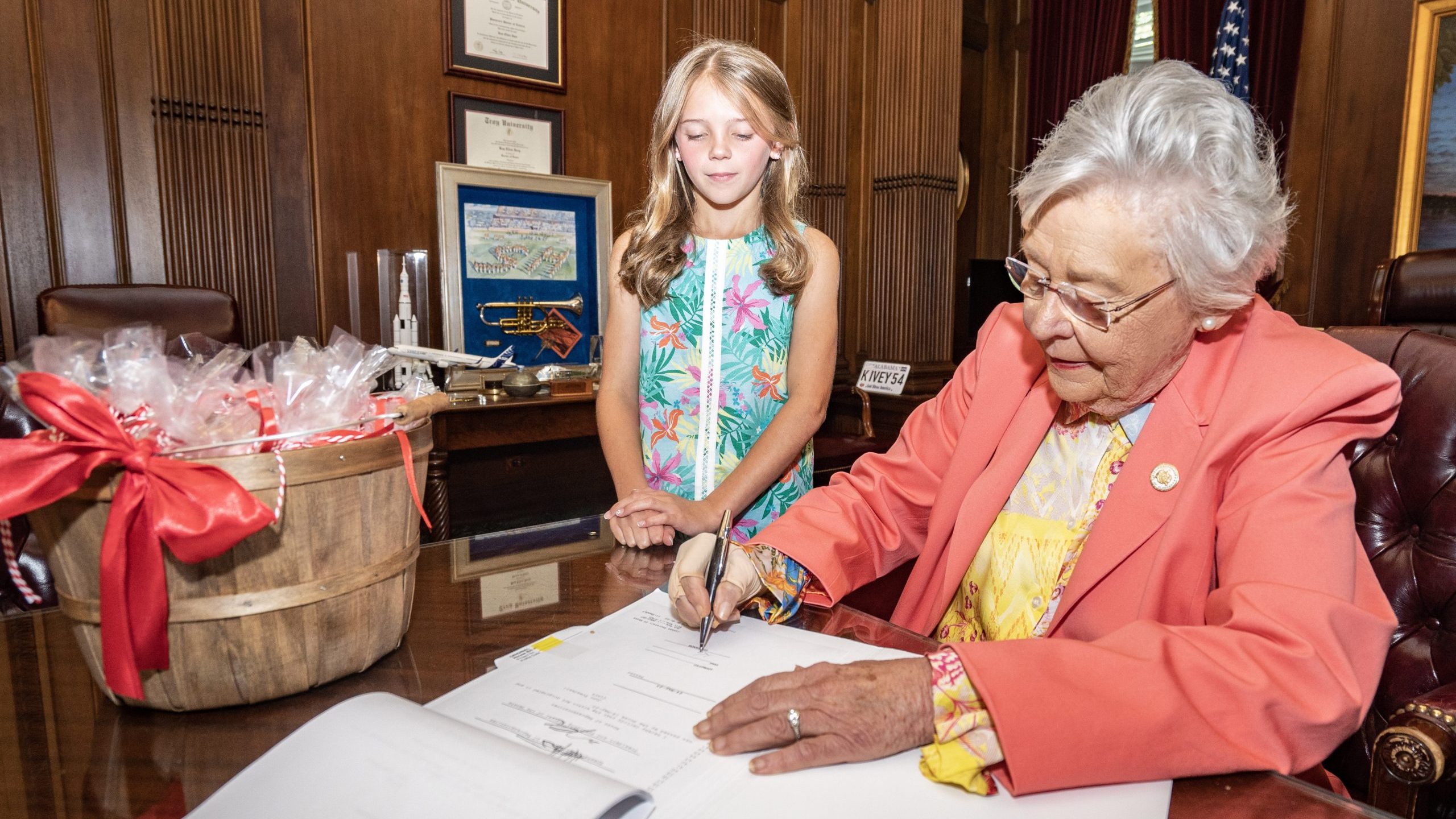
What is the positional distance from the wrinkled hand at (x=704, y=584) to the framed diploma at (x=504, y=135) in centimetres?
305

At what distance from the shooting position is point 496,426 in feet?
10.7

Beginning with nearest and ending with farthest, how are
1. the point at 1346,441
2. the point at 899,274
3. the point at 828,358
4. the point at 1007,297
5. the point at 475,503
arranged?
the point at 1346,441 < the point at 828,358 < the point at 475,503 < the point at 899,274 < the point at 1007,297

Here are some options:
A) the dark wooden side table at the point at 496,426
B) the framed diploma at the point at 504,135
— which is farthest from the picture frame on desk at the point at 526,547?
the framed diploma at the point at 504,135

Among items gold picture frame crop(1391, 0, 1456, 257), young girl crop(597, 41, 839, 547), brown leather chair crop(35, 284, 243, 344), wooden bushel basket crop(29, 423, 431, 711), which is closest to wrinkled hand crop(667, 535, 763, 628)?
wooden bushel basket crop(29, 423, 431, 711)

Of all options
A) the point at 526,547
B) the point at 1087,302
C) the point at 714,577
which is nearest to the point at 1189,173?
the point at 1087,302

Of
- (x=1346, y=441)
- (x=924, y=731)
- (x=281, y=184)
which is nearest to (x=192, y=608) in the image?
(x=924, y=731)

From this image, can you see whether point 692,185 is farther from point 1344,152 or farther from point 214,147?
point 1344,152

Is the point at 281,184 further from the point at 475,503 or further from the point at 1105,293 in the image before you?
the point at 1105,293

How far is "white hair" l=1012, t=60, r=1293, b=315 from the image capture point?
994mm

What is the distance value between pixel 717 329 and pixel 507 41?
103 inches

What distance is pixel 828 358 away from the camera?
191 cm

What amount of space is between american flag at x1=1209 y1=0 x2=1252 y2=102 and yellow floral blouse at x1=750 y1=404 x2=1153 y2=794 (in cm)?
394

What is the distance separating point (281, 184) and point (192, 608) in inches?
120

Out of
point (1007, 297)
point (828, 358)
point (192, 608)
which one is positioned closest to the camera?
point (192, 608)
